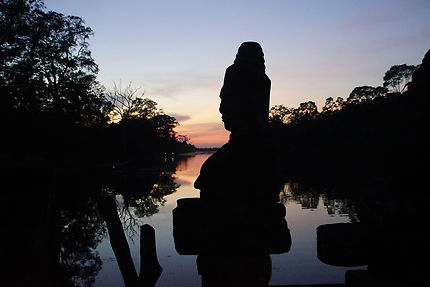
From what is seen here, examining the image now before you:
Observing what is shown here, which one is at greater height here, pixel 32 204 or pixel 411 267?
pixel 411 267

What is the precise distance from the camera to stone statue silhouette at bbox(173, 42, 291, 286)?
4.45 metres

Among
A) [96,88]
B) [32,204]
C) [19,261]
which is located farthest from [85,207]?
[96,88]

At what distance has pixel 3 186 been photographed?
17.1 m

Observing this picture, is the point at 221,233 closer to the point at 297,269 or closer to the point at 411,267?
the point at 411,267

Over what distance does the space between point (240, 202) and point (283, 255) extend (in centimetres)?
807

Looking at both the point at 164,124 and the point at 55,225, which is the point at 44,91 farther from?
the point at 164,124

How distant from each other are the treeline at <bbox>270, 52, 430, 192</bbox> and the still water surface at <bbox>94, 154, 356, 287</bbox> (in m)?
3.54

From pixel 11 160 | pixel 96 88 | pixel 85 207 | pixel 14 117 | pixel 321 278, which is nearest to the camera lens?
pixel 321 278

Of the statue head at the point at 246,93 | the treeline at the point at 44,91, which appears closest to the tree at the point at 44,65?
the treeline at the point at 44,91

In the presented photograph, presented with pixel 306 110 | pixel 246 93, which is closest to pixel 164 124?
pixel 306 110

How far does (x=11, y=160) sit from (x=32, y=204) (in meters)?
3.32

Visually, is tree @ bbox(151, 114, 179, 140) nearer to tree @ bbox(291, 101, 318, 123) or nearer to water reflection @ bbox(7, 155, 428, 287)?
tree @ bbox(291, 101, 318, 123)

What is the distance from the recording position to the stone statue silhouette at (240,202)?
4.45 m

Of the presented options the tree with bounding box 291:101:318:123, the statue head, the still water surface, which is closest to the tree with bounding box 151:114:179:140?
the tree with bounding box 291:101:318:123
